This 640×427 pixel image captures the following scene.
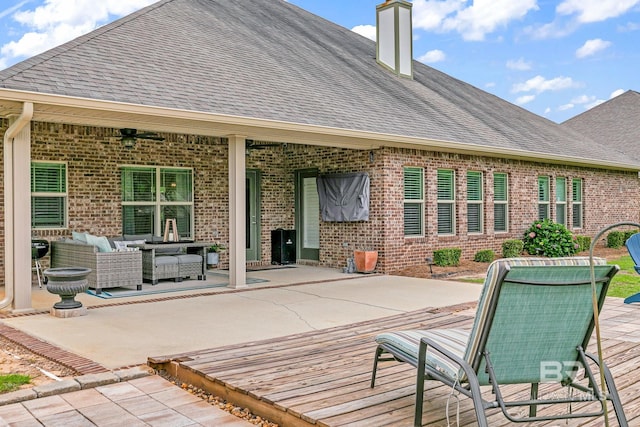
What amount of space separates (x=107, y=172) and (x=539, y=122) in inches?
562

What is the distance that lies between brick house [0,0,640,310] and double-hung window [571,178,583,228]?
6 centimetres

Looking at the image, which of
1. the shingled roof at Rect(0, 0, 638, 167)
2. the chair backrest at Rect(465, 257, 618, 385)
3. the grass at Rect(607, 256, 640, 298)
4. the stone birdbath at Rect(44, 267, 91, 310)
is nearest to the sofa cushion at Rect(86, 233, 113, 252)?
the stone birdbath at Rect(44, 267, 91, 310)

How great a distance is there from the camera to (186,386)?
4316 mm

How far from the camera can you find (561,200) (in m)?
16.3

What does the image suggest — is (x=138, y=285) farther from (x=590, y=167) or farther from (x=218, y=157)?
(x=590, y=167)

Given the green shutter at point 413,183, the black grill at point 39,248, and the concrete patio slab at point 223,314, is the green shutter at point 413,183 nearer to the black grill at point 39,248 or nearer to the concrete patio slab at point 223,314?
the concrete patio slab at point 223,314

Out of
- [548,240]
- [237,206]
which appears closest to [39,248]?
[237,206]

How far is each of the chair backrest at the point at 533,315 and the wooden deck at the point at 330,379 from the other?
1.63 ft

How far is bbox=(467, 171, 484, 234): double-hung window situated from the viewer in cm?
1353

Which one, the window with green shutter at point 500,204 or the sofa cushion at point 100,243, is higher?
the window with green shutter at point 500,204

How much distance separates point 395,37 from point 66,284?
38.2 ft

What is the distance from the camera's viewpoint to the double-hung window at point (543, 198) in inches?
613

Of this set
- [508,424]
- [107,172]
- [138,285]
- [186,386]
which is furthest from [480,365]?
[107,172]

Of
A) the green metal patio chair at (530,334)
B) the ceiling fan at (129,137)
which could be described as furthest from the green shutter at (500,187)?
the green metal patio chair at (530,334)
